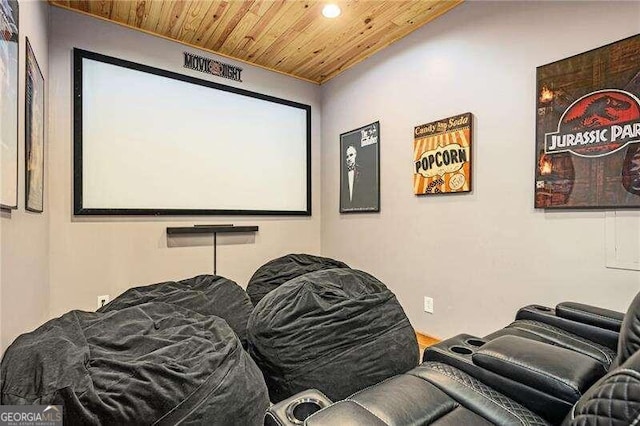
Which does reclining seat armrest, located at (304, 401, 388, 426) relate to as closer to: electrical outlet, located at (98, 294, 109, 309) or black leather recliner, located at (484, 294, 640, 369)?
black leather recliner, located at (484, 294, 640, 369)

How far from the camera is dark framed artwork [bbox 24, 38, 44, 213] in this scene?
1.77 metres

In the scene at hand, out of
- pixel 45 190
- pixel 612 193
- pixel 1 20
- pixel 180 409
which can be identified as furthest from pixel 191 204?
pixel 612 193

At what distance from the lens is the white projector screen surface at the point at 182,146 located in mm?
2822

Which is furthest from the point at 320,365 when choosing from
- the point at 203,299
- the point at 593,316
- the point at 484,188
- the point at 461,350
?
the point at 484,188

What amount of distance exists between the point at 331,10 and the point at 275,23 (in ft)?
1.73

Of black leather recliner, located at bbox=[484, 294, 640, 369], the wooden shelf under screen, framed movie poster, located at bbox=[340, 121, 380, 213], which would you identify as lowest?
black leather recliner, located at bbox=[484, 294, 640, 369]

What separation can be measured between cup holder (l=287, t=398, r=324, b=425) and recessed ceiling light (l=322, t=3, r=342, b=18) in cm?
270

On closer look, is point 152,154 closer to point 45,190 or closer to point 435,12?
point 45,190

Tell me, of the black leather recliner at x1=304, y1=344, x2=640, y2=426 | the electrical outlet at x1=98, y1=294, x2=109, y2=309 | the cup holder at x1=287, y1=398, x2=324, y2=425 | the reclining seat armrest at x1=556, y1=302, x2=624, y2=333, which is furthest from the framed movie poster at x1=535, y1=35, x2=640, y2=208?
the electrical outlet at x1=98, y1=294, x2=109, y2=309

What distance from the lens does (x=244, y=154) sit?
3.61m

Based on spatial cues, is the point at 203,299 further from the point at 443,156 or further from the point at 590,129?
the point at 590,129

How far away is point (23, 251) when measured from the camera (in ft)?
5.60

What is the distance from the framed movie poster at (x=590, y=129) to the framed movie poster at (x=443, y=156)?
502mm

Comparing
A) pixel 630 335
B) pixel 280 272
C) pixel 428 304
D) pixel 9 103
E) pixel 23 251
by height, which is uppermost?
pixel 9 103
